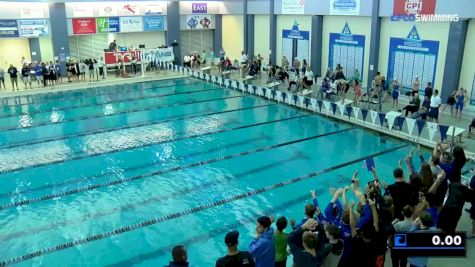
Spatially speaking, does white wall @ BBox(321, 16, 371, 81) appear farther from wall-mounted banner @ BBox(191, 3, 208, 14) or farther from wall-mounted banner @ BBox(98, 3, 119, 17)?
wall-mounted banner @ BBox(98, 3, 119, 17)

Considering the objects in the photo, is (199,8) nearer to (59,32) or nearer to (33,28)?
(59,32)

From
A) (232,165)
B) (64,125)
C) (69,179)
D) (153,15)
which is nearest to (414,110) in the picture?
(232,165)

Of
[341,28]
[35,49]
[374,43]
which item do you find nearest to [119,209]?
[374,43]

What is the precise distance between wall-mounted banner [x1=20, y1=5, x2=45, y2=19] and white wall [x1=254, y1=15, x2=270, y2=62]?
10.5 meters

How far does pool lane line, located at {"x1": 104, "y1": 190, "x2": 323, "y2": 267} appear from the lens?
6.06m

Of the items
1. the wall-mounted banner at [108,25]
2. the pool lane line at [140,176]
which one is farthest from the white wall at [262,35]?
the pool lane line at [140,176]

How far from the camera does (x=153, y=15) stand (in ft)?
74.4

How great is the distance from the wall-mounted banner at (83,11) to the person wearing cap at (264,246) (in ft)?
64.2

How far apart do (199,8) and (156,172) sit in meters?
17.0

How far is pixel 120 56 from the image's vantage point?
20.4m

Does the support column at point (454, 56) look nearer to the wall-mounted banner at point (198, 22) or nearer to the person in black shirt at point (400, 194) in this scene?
the person in black shirt at point (400, 194)

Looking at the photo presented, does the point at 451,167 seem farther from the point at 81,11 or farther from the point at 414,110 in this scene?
the point at 81,11

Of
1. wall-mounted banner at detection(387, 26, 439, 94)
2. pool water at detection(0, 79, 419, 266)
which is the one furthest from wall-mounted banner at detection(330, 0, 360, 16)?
pool water at detection(0, 79, 419, 266)

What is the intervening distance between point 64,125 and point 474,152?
1106 centimetres
